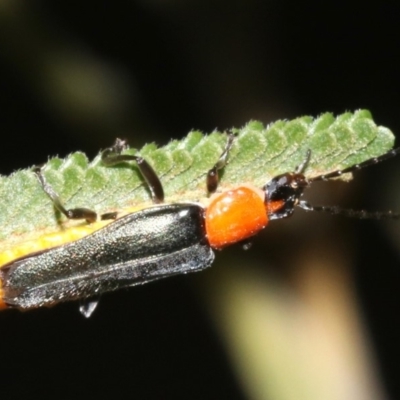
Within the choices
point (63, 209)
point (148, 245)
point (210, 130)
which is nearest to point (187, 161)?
point (63, 209)

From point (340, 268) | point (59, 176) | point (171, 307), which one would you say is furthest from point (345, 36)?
point (59, 176)

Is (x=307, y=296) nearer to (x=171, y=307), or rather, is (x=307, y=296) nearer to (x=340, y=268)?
(x=340, y=268)

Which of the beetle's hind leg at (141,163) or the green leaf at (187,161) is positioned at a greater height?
the beetle's hind leg at (141,163)

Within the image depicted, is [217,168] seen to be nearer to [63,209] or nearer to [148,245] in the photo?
[63,209]

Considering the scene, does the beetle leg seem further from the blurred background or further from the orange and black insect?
the blurred background

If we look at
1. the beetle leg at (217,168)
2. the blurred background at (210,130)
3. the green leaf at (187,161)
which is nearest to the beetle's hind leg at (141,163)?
the green leaf at (187,161)

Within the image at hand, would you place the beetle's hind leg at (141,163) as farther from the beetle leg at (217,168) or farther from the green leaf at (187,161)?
Answer: the beetle leg at (217,168)
